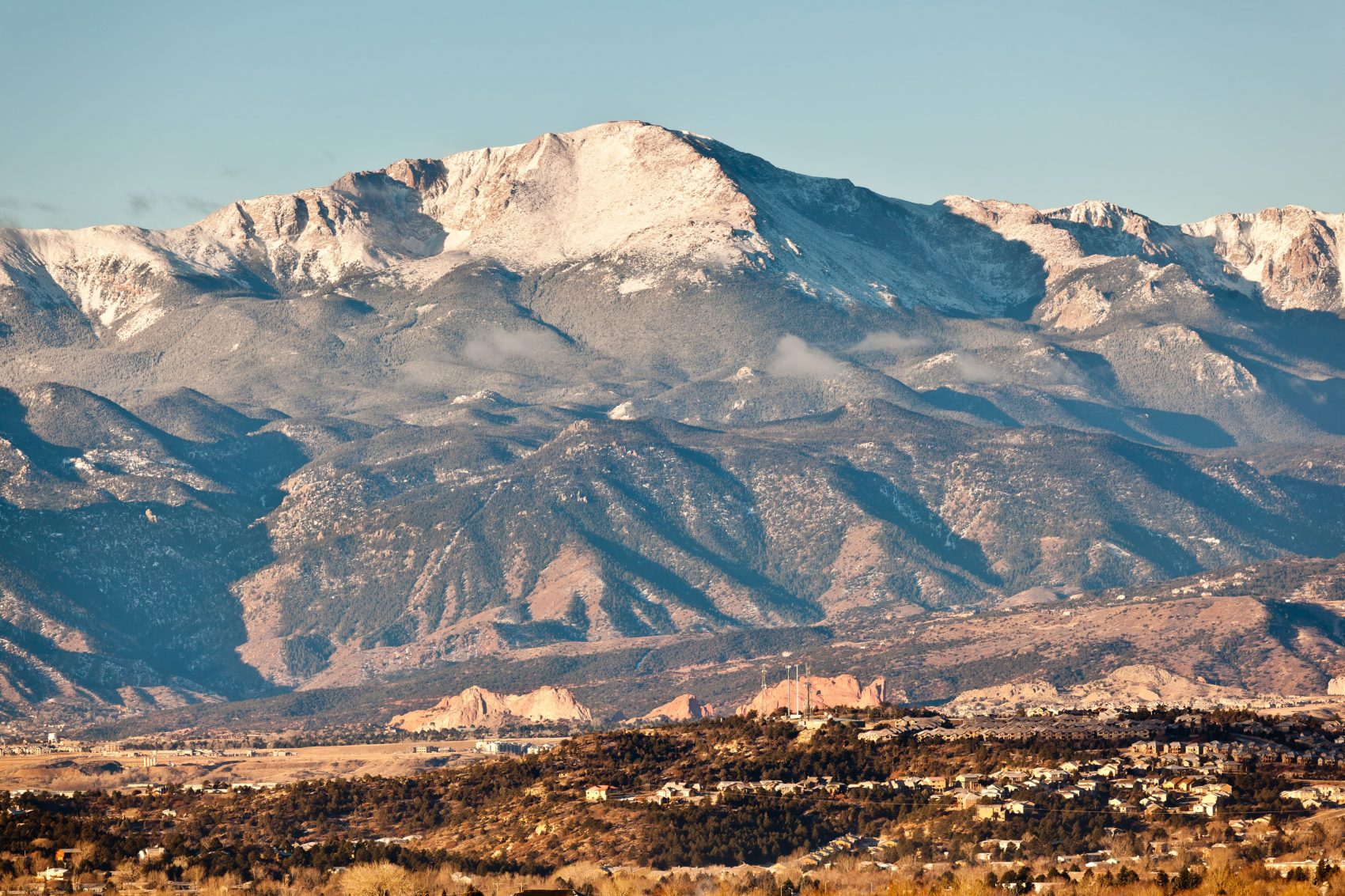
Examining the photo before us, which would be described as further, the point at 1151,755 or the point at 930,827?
the point at 1151,755

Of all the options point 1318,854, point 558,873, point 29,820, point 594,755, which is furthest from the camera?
point 594,755

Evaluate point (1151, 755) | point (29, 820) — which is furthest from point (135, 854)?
point (1151, 755)

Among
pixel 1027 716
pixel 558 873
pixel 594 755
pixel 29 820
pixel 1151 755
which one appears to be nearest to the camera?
pixel 558 873

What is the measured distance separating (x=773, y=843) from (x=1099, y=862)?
2069cm

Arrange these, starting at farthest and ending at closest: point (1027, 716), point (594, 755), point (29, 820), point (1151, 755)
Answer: point (1027, 716) → point (594, 755) → point (1151, 755) → point (29, 820)

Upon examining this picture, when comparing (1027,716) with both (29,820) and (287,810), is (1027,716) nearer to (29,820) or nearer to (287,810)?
(287,810)

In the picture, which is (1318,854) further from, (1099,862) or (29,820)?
(29,820)

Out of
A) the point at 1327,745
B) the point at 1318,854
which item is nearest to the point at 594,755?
the point at 1327,745

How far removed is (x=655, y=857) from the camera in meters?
134

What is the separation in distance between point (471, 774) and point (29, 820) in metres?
34.5

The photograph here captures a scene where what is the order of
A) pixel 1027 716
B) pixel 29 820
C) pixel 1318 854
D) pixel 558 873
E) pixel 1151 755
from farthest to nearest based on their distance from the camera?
pixel 1027 716 → pixel 1151 755 → pixel 29 820 → pixel 558 873 → pixel 1318 854

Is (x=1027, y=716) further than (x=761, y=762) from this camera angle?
Yes

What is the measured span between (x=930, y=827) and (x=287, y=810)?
138ft

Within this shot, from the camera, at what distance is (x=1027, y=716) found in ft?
607
